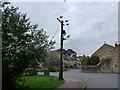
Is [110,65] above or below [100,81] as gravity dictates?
above

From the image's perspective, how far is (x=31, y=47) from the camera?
39.1 ft

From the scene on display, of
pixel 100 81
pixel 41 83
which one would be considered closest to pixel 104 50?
pixel 100 81

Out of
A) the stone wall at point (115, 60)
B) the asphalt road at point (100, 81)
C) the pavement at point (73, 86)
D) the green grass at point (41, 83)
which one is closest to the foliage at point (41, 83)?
the green grass at point (41, 83)

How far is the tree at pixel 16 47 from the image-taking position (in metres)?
11.2

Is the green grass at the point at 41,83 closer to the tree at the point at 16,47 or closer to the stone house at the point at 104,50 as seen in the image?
the tree at the point at 16,47

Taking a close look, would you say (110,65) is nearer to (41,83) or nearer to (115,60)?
(115,60)

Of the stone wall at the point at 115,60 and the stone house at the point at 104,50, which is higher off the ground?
the stone house at the point at 104,50

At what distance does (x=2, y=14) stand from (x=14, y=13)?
0.77 metres

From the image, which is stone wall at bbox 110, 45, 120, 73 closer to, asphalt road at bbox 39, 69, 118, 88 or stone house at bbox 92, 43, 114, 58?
asphalt road at bbox 39, 69, 118, 88

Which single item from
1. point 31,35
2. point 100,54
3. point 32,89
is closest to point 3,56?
point 31,35

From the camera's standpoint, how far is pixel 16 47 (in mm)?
11664

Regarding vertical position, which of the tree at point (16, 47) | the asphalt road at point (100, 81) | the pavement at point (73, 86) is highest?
the tree at point (16, 47)

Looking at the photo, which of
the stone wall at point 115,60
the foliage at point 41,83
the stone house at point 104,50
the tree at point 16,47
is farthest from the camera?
the stone house at point 104,50

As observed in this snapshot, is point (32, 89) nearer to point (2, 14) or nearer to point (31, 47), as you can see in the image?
point (31, 47)
